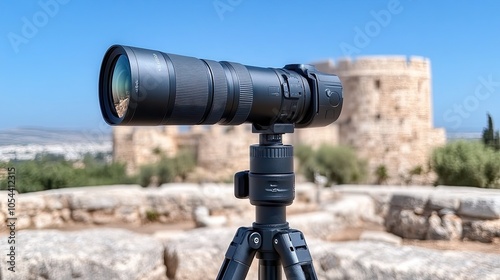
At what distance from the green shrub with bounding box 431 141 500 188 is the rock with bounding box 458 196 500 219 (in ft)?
5.00

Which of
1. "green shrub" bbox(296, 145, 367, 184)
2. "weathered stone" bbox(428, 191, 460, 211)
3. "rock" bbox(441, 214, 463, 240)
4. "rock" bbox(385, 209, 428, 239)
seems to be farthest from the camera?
"green shrub" bbox(296, 145, 367, 184)

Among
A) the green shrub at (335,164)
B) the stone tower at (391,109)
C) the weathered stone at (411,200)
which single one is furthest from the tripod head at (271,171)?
the stone tower at (391,109)

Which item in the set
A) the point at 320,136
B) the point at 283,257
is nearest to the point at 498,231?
the point at 283,257

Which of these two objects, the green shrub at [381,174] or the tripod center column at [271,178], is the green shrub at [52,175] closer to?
the tripod center column at [271,178]

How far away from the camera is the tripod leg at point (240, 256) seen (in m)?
1.74

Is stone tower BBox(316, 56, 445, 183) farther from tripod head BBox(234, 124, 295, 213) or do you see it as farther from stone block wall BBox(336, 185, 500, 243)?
tripod head BBox(234, 124, 295, 213)

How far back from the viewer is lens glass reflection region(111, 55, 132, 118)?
151 centimetres

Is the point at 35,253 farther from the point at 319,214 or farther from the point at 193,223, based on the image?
the point at 319,214

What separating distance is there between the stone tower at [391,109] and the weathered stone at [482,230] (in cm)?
1383

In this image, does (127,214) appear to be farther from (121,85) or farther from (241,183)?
(121,85)

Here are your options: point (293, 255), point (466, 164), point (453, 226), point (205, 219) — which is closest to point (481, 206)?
point (453, 226)

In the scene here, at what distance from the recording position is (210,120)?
65.6 inches

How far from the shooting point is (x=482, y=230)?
4270 mm

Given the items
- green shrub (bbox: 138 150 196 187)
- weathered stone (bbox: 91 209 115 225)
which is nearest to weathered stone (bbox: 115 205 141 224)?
weathered stone (bbox: 91 209 115 225)
